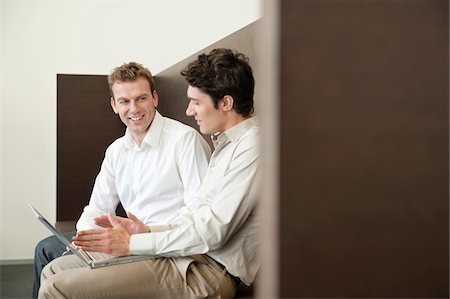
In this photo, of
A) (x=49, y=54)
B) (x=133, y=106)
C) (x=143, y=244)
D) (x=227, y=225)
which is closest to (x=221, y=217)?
(x=227, y=225)

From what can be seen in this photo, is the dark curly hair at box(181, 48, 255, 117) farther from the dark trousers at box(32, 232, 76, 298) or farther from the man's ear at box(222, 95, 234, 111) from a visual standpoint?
the dark trousers at box(32, 232, 76, 298)

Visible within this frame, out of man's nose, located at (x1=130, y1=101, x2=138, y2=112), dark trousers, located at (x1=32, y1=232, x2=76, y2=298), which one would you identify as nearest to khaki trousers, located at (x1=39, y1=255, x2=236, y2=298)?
man's nose, located at (x1=130, y1=101, x2=138, y2=112)

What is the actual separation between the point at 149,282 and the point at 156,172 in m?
0.69

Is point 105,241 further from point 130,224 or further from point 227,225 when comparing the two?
point 227,225

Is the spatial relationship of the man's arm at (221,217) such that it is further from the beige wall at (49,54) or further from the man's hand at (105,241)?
the beige wall at (49,54)

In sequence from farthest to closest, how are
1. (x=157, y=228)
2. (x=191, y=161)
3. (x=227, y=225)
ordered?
1. (x=191, y=161)
2. (x=157, y=228)
3. (x=227, y=225)

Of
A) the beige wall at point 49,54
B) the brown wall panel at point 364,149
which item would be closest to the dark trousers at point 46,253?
the beige wall at point 49,54

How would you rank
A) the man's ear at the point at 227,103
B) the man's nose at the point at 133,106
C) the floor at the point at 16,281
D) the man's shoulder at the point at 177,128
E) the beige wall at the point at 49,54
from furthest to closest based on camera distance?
the beige wall at the point at 49,54 → the floor at the point at 16,281 → the man's nose at the point at 133,106 → the man's shoulder at the point at 177,128 → the man's ear at the point at 227,103

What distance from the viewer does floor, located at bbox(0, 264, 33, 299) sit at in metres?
3.21

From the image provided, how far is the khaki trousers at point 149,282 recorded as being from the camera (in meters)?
1.49

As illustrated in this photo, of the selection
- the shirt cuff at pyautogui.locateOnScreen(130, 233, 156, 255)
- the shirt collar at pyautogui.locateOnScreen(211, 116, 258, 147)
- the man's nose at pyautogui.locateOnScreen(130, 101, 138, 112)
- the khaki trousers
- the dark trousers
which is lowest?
the dark trousers

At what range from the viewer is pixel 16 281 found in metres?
3.50

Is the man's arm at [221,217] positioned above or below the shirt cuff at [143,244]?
above

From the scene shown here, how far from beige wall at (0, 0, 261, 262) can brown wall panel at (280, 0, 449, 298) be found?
343 centimetres
